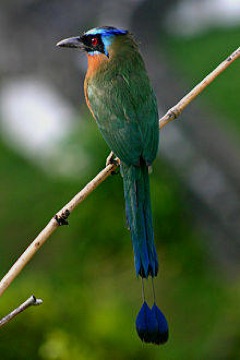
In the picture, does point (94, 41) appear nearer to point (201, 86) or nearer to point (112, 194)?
point (201, 86)

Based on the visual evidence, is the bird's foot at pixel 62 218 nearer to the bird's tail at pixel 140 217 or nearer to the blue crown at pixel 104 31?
the bird's tail at pixel 140 217

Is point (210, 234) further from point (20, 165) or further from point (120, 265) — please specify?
point (20, 165)

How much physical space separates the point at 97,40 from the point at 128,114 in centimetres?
15

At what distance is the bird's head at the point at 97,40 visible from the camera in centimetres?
176

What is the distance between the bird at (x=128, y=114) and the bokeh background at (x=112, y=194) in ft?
Result: 1.88

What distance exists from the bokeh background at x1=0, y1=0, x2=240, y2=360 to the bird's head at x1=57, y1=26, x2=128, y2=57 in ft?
2.03

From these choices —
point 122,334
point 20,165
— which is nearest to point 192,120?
point 20,165

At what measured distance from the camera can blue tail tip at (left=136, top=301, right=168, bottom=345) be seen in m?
1.36

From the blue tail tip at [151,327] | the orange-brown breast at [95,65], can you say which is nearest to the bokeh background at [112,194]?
the orange-brown breast at [95,65]

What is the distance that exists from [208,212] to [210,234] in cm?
9

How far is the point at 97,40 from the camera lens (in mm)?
1778

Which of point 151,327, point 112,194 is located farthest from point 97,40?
point 112,194

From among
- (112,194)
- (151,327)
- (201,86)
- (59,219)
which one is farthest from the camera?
(112,194)

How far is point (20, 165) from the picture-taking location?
4203mm
